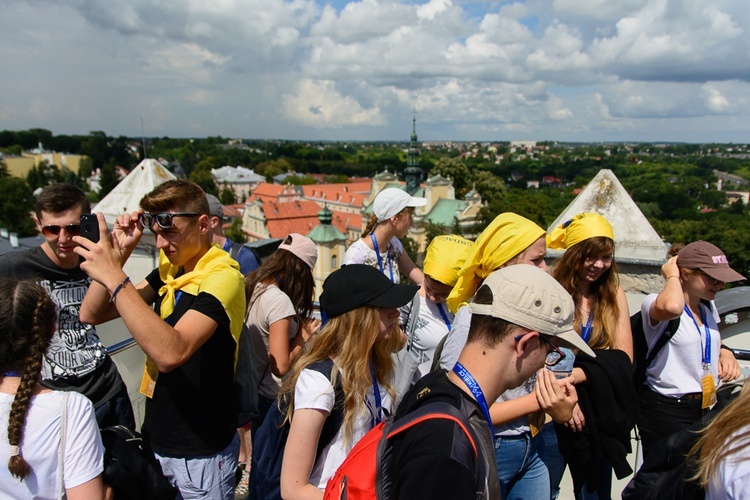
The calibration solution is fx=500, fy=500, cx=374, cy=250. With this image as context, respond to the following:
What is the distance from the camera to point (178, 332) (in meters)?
2.10

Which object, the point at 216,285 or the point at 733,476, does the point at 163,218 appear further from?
the point at 733,476

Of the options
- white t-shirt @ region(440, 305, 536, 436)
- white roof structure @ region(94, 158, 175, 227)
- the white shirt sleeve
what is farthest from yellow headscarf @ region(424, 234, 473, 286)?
white roof structure @ region(94, 158, 175, 227)

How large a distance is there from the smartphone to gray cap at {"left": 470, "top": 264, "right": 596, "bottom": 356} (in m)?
1.61

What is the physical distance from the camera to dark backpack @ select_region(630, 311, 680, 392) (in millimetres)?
3012

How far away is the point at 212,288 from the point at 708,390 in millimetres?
2882

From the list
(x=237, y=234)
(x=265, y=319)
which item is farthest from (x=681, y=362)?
(x=237, y=234)

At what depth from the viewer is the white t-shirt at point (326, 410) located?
1.96 metres

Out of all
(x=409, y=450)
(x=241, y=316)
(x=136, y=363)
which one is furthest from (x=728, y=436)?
(x=136, y=363)

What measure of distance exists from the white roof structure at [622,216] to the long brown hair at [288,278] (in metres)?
2.81

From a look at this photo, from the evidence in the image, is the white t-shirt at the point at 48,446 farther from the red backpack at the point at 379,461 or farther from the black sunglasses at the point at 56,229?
the black sunglasses at the point at 56,229

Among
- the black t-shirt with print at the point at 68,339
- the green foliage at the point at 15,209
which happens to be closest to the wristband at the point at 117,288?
the black t-shirt with print at the point at 68,339

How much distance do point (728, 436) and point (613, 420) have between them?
33.9 inches

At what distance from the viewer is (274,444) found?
2.18 m

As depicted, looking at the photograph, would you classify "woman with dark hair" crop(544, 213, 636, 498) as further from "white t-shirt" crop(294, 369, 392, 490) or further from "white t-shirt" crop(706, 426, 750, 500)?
"white t-shirt" crop(294, 369, 392, 490)
